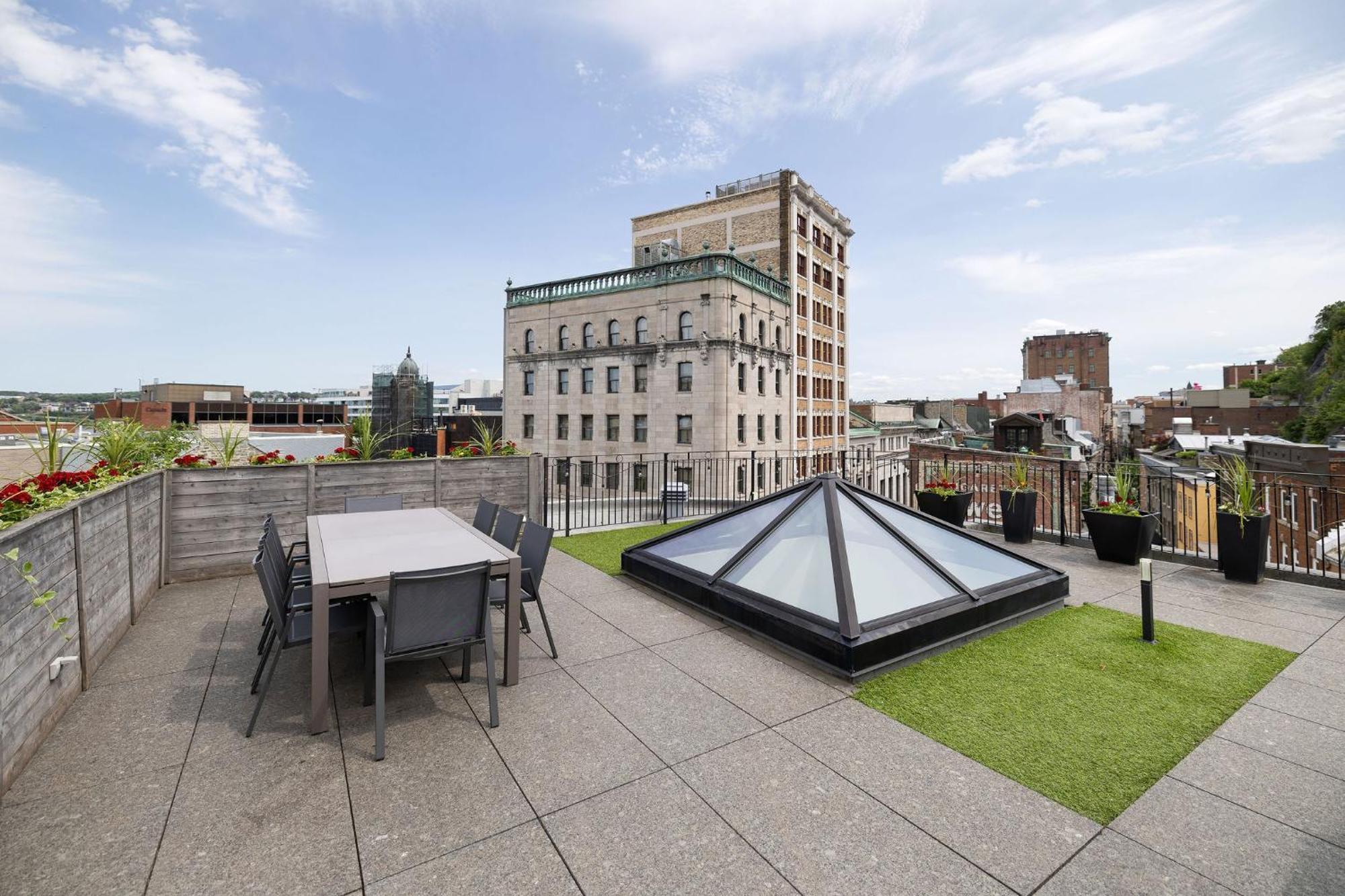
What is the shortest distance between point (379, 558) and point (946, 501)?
8740 millimetres

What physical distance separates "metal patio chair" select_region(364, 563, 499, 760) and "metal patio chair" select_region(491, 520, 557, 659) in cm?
98

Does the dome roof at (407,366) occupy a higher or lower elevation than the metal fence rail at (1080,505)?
higher

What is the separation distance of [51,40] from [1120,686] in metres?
13.1

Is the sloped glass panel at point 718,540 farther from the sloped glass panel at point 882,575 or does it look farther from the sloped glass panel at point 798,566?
the sloped glass panel at point 882,575

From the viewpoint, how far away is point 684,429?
3186 centimetres

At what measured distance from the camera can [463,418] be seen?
231ft

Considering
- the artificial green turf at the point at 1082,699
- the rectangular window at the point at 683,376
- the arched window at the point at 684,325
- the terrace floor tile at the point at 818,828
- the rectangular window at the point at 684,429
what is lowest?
the artificial green turf at the point at 1082,699

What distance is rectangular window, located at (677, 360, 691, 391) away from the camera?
3153 cm

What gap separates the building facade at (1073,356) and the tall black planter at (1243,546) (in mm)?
94076

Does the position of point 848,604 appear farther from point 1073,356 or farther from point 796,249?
point 1073,356

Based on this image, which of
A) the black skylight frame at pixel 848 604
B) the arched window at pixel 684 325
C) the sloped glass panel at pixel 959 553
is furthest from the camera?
the arched window at pixel 684 325

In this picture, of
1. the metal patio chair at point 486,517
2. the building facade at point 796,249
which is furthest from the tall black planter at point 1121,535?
the building facade at point 796,249

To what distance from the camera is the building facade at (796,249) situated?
36781mm

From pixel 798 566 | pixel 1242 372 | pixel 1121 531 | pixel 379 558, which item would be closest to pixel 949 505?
pixel 1121 531
